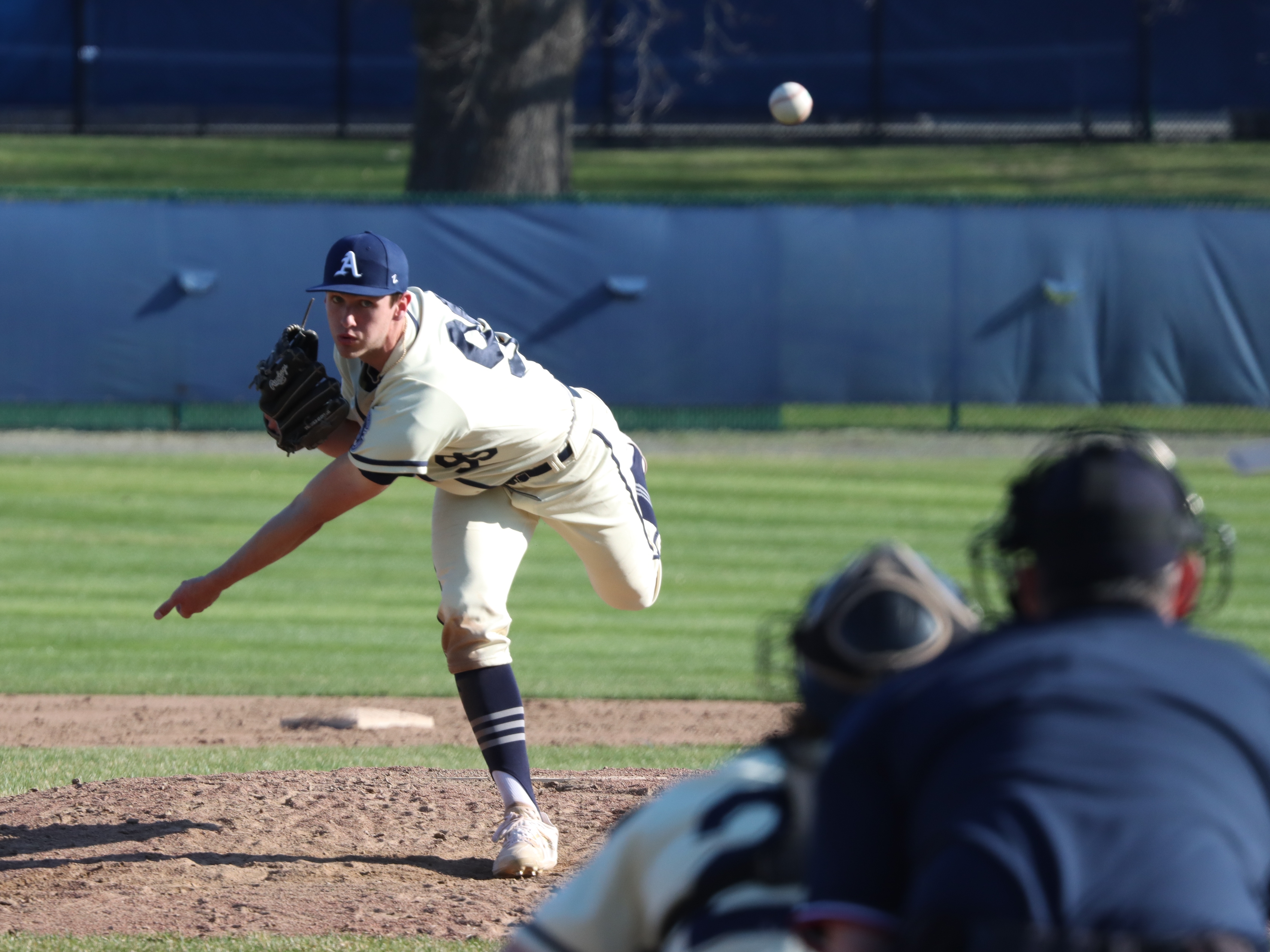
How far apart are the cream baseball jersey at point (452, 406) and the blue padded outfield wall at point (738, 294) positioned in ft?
30.4

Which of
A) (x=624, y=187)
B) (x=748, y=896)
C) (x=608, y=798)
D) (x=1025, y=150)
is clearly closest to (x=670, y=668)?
(x=608, y=798)

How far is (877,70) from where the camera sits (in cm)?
2623

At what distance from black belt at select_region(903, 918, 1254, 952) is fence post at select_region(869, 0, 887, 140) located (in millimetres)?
25028

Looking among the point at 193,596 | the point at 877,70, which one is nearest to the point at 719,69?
the point at 877,70

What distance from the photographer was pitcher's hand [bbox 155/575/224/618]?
4504 millimetres

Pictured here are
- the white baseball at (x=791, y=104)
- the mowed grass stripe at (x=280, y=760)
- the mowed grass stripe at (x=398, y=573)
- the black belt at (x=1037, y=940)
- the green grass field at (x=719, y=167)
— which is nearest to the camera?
the black belt at (x=1037, y=940)

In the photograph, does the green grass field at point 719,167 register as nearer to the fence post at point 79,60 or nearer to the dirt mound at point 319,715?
the fence post at point 79,60

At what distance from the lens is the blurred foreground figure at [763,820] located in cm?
199

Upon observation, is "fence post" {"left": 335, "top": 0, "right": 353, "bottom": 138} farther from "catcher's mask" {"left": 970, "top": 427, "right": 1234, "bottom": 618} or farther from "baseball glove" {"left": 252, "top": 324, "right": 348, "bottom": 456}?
"catcher's mask" {"left": 970, "top": 427, "right": 1234, "bottom": 618}

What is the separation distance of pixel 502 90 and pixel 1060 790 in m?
17.2

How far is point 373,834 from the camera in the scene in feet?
17.3

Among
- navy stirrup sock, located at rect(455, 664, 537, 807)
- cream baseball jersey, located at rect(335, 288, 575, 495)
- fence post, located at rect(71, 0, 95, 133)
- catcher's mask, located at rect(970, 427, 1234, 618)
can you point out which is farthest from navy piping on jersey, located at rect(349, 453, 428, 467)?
fence post, located at rect(71, 0, 95, 133)

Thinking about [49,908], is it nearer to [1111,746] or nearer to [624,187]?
[1111,746]

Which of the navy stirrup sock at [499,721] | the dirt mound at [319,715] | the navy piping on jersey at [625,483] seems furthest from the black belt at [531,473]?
the dirt mound at [319,715]
